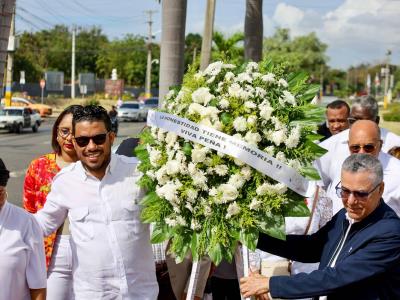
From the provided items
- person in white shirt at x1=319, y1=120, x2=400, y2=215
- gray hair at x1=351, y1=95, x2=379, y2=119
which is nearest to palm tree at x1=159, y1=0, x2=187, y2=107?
gray hair at x1=351, y1=95, x2=379, y2=119

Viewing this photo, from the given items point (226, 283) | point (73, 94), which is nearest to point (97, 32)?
point (73, 94)

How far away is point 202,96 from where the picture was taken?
338cm

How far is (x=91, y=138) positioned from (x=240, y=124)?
0.82 m

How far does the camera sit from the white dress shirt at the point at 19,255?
3156 millimetres

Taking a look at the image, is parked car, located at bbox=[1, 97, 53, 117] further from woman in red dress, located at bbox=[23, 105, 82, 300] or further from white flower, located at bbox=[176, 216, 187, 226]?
white flower, located at bbox=[176, 216, 187, 226]

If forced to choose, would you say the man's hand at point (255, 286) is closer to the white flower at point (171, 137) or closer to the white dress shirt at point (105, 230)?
the white dress shirt at point (105, 230)

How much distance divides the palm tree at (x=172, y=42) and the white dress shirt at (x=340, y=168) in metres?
2.76

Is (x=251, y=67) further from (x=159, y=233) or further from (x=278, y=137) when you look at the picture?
(x=159, y=233)

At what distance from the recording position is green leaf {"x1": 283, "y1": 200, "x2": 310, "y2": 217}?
3.37m

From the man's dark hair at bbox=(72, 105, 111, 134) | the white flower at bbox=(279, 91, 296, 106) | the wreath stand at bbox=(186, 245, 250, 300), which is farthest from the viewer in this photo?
the wreath stand at bbox=(186, 245, 250, 300)

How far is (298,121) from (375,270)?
0.90m

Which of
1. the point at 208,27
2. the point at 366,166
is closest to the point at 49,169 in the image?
the point at 366,166

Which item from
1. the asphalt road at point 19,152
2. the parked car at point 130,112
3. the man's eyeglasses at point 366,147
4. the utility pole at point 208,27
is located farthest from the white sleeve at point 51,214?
the parked car at point 130,112

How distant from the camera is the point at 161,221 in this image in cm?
344
